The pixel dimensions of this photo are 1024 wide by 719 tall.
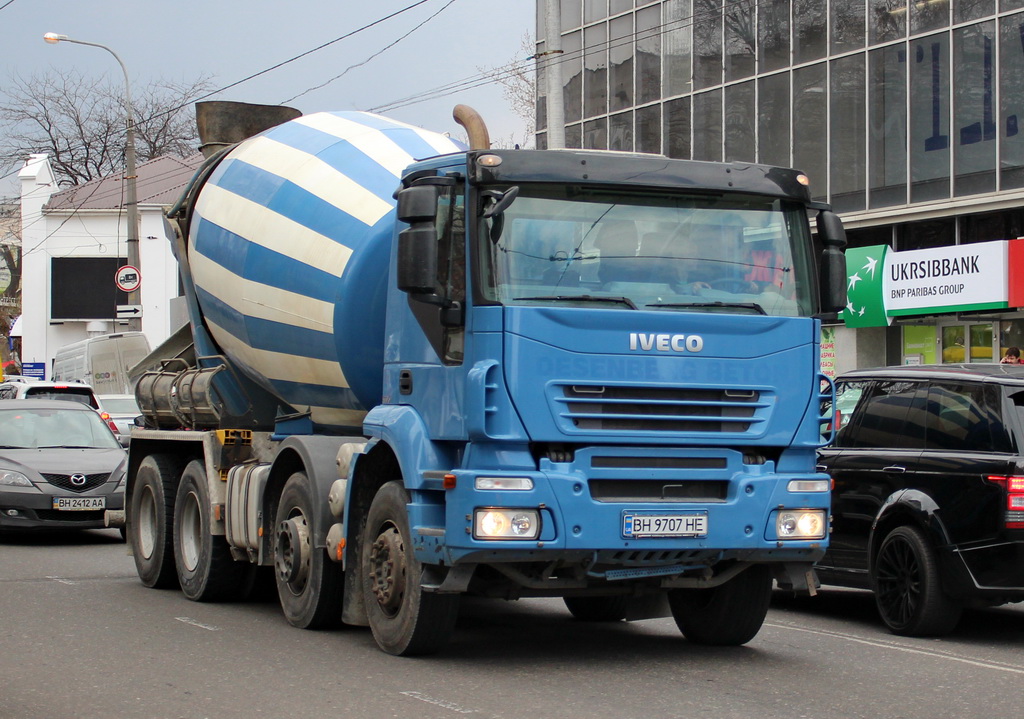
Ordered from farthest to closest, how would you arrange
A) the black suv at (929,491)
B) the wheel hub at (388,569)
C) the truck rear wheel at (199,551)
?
the truck rear wheel at (199,551)
the black suv at (929,491)
the wheel hub at (388,569)

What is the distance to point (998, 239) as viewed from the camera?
80.0 ft

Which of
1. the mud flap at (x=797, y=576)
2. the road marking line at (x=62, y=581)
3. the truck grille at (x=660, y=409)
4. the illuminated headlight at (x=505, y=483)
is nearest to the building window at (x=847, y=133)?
the road marking line at (x=62, y=581)

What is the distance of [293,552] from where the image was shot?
9672 mm

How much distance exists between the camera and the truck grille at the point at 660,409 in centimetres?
765

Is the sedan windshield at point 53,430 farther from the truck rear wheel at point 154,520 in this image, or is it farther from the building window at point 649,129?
the building window at point 649,129

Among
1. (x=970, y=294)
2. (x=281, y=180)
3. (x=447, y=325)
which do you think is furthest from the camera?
(x=970, y=294)

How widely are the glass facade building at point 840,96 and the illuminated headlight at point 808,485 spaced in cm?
1680

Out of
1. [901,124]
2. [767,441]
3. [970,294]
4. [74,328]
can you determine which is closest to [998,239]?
[970,294]

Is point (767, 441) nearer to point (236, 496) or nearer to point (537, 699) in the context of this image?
point (537, 699)

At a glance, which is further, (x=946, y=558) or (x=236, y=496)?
(x=236, y=496)

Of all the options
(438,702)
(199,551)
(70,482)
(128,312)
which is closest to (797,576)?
(438,702)

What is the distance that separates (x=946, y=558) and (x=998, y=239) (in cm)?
1610

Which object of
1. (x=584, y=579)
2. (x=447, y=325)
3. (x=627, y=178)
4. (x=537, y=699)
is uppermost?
(x=627, y=178)

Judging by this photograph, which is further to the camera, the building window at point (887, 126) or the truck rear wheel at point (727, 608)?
the building window at point (887, 126)
